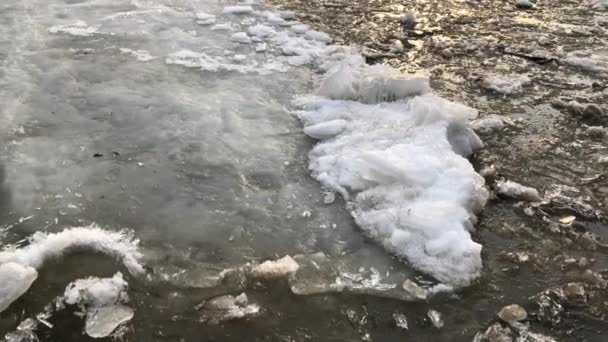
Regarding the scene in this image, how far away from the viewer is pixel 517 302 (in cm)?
237

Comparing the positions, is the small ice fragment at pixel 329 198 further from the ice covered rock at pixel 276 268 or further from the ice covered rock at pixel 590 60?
the ice covered rock at pixel 590 60

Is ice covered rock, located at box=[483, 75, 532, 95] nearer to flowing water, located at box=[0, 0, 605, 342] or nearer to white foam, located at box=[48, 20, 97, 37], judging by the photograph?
flowing water, located at box=[0, 0, 605, 342]

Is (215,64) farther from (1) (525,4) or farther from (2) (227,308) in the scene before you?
(1) (525,4)

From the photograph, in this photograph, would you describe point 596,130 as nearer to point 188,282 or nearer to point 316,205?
point 316,205

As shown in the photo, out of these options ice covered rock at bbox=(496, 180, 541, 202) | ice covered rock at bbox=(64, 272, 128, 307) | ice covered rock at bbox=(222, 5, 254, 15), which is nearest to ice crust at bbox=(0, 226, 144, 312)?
ice covered rock at bbox=(64, 272, 128, 307)

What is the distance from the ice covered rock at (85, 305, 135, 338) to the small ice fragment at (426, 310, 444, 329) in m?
1.27

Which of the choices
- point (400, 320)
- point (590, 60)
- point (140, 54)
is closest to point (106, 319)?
point (400, 320)

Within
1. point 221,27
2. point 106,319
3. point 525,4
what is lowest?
point 106,319

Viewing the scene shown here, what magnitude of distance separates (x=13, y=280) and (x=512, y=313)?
85.9 inches

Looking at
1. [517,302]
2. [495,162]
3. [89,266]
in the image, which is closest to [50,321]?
[89,266]

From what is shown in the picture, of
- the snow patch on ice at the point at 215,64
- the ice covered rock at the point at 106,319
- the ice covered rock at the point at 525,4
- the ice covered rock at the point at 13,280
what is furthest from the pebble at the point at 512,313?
the ice covered rock at the point at 525,4

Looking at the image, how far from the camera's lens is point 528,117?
12.7 feet

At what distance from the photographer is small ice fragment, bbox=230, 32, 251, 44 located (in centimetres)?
512

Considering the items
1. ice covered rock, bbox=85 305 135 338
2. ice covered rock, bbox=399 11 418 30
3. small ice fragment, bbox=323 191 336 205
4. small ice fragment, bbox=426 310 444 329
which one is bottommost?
ice covered rock, bbox=85 305 135 338
